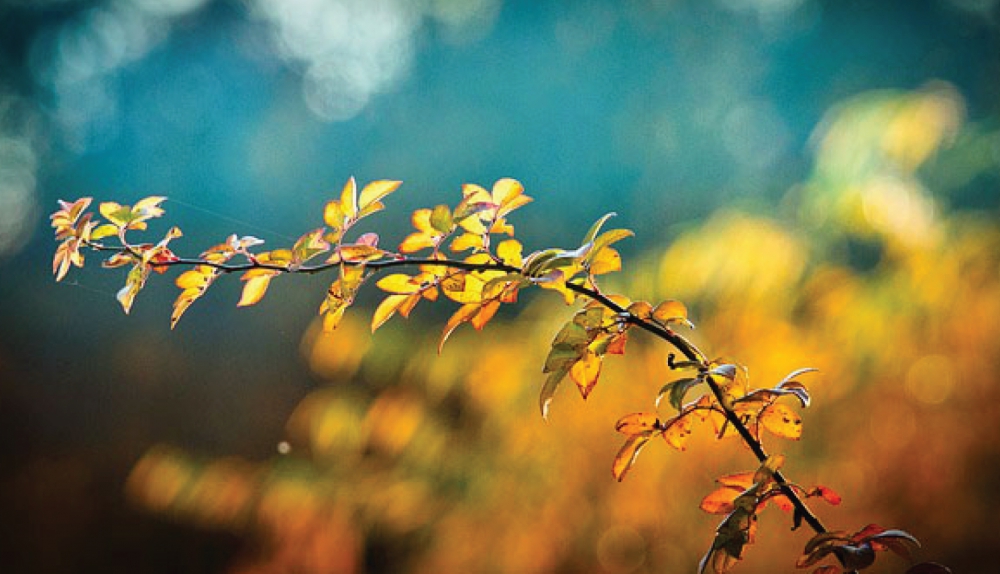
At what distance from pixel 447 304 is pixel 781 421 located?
140 cm

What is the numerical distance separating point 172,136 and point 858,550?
1.85 meters

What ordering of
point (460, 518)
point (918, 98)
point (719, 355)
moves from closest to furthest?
point (918, 98) < point (719, 355) < point (460, 518)

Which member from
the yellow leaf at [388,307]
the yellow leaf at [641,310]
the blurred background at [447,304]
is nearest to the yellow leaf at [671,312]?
the yellow leaf at [641,310]

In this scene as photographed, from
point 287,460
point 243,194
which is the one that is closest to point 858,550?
point 287,460

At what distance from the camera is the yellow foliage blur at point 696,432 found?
1.27m

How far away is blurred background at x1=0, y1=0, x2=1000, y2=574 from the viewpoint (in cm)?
140

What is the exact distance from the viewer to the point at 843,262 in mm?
1550

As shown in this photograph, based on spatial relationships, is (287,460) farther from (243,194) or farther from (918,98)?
(918,98)

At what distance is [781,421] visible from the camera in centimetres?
37

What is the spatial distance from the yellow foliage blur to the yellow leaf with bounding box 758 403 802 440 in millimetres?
779

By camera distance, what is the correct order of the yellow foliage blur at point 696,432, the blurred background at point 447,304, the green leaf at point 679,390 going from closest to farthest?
the green leaf at point 679,390 < the yellow foliage blur at point 696,432 < the blurred background at point 447,304

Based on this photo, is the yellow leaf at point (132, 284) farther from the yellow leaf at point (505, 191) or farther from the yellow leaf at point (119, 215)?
the yellow leaf at point (505, 191)

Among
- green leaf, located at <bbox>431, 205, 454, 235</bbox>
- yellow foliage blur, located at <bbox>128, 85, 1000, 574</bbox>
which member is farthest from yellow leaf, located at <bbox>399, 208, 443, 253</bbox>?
yellow foliage blur, located at <bbox>128, 85, 1000, 574</bbox>

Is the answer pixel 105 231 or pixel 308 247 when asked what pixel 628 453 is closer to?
pixel 308 247
